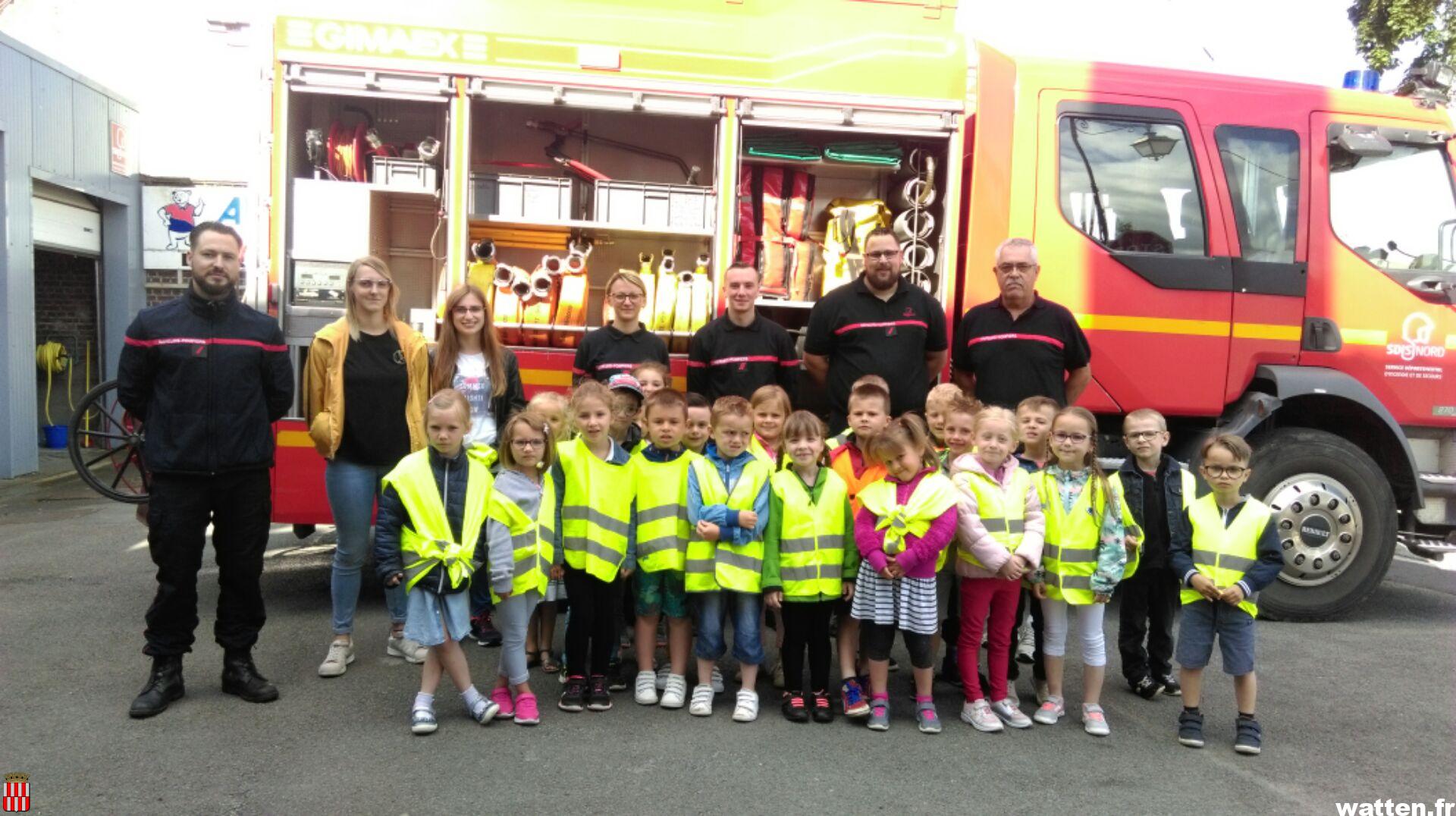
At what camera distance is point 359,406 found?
4.34 metres

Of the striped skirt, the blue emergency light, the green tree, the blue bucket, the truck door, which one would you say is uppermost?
the green tree

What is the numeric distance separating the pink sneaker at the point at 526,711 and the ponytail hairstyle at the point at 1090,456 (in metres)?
2.33

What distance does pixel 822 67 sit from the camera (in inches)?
212

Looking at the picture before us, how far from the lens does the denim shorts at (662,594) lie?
4.18 metres

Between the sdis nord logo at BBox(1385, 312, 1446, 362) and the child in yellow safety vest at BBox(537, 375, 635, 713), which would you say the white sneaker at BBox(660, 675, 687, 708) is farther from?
the sdis nord logo at BBox(1385, 312, 1446, 362)

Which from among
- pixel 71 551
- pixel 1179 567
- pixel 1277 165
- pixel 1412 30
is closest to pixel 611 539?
pixel 1179 567

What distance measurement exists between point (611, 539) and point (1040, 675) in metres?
1.93

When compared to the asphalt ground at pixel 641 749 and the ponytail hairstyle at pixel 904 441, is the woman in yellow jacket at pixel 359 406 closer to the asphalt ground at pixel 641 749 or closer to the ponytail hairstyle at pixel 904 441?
the asphalt ground at pixel 641 749

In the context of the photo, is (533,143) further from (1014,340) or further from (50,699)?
(50,699)

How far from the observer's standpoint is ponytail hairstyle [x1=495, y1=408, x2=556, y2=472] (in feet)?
13.0

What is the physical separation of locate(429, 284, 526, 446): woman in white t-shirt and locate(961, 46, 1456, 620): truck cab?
2.51m

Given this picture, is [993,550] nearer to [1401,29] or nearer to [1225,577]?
[1225,577]

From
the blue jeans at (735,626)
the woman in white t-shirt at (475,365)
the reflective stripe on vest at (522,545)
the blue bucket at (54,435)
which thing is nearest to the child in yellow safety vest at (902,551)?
the blue jeans at (735,626)

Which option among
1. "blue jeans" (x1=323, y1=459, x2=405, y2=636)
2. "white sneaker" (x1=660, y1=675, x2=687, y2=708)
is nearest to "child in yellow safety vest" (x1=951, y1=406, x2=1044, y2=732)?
"white sneaker" (x1=660, y1=675, x2=687, y2=708)
